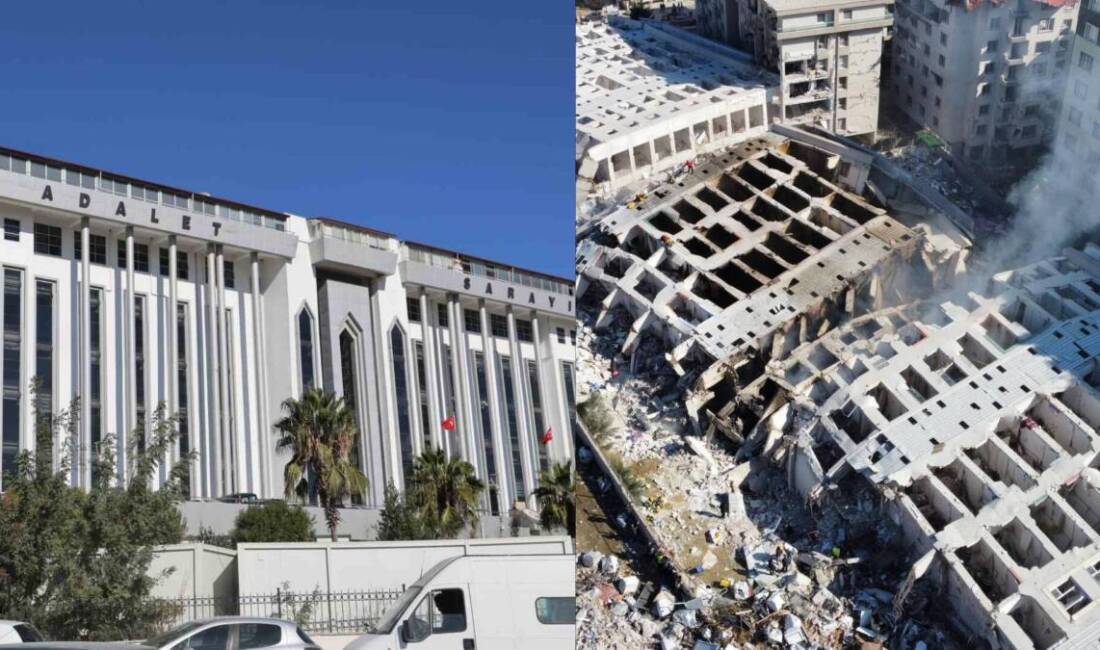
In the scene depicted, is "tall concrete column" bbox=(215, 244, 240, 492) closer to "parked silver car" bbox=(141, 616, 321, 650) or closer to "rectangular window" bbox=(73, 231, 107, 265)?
"rectangular window" bbox=(73, 231, 107, 265)

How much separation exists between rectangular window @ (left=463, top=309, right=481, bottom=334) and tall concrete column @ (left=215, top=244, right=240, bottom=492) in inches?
115

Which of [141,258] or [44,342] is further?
[141,258]

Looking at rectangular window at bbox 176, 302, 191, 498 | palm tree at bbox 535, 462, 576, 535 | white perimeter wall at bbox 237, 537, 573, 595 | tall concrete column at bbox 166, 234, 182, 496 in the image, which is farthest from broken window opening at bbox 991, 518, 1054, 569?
rectangular window at bbox 176, 302, 191, 498

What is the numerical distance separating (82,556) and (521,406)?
29.3 feet

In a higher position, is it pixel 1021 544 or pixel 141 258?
pixel 141 258

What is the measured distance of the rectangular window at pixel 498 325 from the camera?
55.9ft

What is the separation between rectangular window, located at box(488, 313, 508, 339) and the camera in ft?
55.9

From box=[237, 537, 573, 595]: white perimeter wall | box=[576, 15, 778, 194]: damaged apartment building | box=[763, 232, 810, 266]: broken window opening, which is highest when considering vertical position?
box=[576, 15, 778, 194]: damaged apartment building

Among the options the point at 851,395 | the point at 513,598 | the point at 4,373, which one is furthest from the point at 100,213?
the point at 851,395

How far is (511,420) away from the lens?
16.8 m

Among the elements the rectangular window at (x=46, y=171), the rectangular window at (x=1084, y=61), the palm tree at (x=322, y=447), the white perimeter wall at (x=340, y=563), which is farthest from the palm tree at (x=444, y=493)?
the rectangular window at (x=1084, y=61)

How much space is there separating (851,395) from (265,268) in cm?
1361

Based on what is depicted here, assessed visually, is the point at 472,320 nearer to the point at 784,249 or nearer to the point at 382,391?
the point at 382,391

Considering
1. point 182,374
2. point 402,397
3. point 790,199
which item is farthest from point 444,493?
point 790,199
